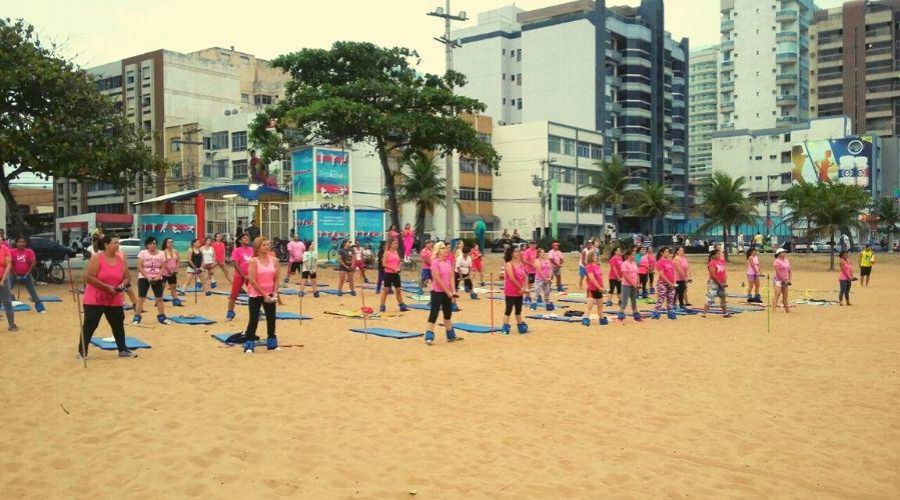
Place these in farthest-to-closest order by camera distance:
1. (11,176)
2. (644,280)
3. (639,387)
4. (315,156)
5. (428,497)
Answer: (315,156) < (11,176) < (644,280) < (639,387) < (428,497)

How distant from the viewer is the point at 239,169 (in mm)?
60438

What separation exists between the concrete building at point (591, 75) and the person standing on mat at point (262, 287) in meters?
58.8

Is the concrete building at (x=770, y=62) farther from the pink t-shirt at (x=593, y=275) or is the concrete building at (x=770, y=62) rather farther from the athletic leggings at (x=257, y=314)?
the athletic leggings at (x=257, y=314)

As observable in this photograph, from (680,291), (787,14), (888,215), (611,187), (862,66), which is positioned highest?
(787,14)

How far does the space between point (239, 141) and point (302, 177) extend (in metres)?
29.8

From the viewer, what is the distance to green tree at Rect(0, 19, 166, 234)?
22.3m

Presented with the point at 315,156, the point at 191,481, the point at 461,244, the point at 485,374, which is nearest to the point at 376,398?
the point at 485,374

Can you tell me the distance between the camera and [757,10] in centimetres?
9056

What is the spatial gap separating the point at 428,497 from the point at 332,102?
983 inches

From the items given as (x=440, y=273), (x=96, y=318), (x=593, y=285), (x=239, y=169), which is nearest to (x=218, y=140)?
(x=239, y=169)

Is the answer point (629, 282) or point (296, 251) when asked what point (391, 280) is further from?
point (629, 282)

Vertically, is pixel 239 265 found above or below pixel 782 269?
above

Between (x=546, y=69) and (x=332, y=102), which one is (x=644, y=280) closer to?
(x=332, y=102)

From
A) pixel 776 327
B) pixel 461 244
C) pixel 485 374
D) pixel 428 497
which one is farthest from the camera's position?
pixel 461 244
